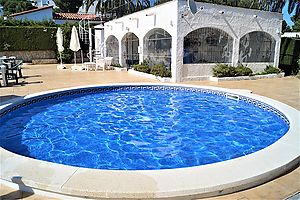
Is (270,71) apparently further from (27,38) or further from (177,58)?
(27,38)

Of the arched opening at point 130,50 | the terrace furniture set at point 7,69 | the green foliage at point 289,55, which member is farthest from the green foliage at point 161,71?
the green foliage at point 289,55

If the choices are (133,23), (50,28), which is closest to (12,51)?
(50,28)

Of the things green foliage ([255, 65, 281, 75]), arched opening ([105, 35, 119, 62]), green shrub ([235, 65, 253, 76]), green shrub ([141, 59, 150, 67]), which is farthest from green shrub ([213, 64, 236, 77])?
arched opening ([105, 35, 119, 62])

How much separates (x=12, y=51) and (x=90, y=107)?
20.6 metres

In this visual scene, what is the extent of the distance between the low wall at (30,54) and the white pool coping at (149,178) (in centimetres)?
2526

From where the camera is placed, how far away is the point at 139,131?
7.95 metres

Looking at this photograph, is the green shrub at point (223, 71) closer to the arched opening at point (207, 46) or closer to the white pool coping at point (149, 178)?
the arched opening at point (207, 46)

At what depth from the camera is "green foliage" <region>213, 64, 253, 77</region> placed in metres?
16.0

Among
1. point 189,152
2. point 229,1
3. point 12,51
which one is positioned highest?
point 229,1

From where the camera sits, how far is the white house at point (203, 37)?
50.5 ft

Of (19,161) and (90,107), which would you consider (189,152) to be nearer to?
(19,161)

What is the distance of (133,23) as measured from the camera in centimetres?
2017

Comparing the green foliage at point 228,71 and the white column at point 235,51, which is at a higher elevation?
the white column at point 235,51

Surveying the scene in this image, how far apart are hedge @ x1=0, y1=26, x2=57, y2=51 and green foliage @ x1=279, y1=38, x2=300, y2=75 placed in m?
22.2
